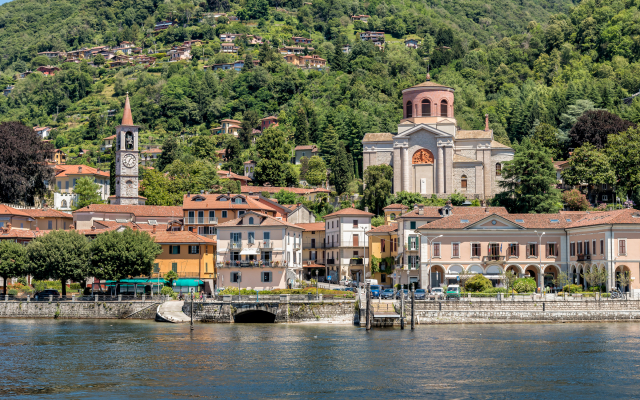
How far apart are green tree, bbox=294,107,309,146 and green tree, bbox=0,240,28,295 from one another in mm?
73906

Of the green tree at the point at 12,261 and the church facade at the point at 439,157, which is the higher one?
the church facade at the point at 439,157

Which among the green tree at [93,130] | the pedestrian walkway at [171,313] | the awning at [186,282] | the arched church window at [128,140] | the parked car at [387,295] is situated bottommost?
the pedestrian walkway at [171,313]

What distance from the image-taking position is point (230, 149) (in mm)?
141500

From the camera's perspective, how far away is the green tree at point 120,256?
71.1 meters

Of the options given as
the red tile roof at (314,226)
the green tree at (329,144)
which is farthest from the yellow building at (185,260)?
the green tree at (329,144)

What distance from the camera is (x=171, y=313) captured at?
66500mm

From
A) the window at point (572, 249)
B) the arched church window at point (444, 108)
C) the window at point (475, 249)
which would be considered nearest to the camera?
the window at point (572, 249)

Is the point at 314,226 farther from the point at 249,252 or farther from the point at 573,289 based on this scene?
the point at 573,289

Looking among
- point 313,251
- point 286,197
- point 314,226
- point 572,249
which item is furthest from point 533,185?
point 286,197

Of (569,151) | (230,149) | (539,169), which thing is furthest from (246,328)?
(230,149)

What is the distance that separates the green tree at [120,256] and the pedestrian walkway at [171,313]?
532 centimetres

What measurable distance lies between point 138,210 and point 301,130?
5459 cm

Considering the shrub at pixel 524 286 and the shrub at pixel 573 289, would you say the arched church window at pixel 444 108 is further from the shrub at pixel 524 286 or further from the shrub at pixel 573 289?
the shrub at pixel 573 289

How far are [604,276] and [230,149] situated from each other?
3322 inches
